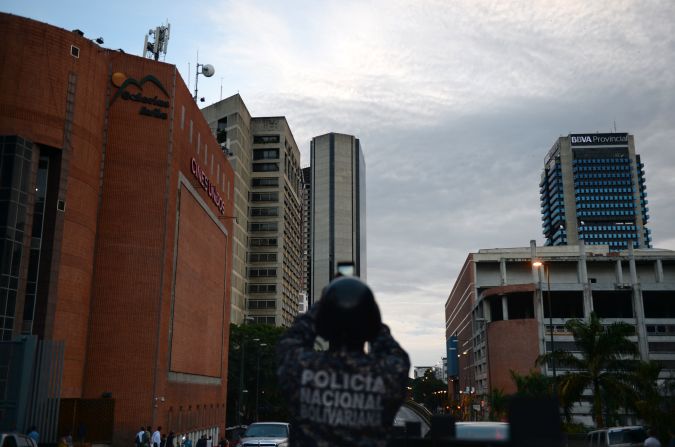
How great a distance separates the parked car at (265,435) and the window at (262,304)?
8857cm

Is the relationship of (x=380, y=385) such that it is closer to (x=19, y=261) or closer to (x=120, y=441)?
(x=19, y=261)

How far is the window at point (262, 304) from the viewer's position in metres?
110

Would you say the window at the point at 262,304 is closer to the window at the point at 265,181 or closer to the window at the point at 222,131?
the window at the point at 265,181

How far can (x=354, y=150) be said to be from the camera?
192750 mm

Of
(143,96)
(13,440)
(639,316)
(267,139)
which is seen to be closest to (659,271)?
(639,316)

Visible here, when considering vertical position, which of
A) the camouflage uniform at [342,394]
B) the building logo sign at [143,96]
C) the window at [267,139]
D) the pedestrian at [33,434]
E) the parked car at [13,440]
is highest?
the window at [267,139]

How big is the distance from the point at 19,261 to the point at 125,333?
785cm

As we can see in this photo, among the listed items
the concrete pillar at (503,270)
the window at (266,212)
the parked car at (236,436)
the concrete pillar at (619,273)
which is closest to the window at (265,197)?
the window at (266,212)

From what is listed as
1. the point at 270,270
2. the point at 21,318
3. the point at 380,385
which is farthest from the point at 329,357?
the point at 270,270

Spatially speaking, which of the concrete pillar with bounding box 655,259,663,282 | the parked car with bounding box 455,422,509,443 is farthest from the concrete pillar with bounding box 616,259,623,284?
the parked car with bounding box 455,422,509,443

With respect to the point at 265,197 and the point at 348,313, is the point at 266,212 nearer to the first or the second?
the point at 265,197

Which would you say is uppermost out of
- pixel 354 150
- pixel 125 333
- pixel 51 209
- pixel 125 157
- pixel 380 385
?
pixel 354 150

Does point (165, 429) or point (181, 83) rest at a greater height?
point (181, 83)

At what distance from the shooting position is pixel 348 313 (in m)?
4.80
